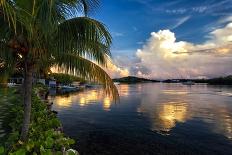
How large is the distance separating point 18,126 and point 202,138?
1595cm

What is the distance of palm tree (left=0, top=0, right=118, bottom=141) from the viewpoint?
29.3 ft

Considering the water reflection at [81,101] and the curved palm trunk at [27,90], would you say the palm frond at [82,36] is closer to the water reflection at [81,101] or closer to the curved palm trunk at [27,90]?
the curved palm trunk at [27,90]

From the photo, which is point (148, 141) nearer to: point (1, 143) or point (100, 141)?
point (100, 141)

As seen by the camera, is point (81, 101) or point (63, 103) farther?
point (81, 101)

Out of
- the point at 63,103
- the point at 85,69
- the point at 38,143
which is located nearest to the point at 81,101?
the point at 63,103

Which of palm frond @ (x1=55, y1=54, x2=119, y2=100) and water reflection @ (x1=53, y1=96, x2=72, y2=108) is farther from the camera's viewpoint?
water reflection @ (x1=53, y1=96, x2=72, y2=108)

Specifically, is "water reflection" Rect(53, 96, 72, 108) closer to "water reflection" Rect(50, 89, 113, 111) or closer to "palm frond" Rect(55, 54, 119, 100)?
"water reflection" Rect(50, 89, 113, 111)

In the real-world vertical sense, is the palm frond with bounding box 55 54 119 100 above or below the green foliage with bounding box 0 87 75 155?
above

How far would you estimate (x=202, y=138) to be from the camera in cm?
2423


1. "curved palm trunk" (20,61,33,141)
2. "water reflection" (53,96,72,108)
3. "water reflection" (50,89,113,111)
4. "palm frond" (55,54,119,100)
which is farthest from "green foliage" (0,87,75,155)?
"water reflection" (53,96,72,108)

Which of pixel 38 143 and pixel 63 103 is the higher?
pixel 38 143

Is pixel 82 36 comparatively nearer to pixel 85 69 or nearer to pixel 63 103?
pixel 85 69

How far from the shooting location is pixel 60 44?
998cm

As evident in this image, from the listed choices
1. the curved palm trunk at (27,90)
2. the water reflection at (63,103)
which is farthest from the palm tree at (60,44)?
the water reflection at (63,103)
